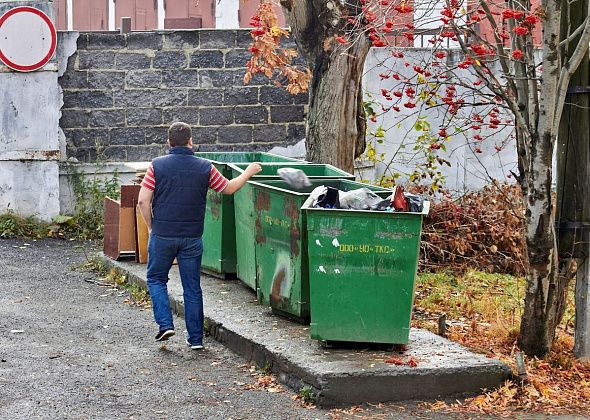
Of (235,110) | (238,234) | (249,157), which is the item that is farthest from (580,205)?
(235,110)

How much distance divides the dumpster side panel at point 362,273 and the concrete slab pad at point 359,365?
0.65 ft

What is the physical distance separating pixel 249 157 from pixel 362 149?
4.42 feet

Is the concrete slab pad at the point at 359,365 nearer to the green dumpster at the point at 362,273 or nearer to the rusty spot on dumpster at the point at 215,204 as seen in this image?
the green dumpster at the point at 362,273

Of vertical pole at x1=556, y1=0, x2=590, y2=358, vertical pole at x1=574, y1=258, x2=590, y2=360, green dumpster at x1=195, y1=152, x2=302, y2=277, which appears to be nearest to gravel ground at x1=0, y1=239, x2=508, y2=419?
green dumpster at x1=195, y1=152, x2=302, y2=277

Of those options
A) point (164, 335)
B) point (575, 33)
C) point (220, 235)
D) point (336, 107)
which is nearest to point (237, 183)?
point (164, 335)

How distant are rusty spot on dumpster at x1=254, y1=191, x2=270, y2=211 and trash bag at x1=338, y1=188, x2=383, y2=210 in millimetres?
1107

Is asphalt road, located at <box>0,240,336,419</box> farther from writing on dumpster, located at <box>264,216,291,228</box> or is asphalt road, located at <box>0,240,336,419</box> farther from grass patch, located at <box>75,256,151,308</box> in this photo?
writing on dumpster, located at <box>264,216,291,228</box>

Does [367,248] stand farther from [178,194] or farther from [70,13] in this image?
[70,13]

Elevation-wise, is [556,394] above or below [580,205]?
below

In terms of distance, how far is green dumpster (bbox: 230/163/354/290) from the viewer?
977 cm

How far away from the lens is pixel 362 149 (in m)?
13.0

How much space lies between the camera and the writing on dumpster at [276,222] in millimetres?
8656

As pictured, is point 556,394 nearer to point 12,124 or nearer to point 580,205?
point 580,205

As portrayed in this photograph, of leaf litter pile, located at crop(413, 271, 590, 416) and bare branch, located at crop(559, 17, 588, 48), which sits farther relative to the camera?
bare branch, located at crop(559, 17, 588, 48)
